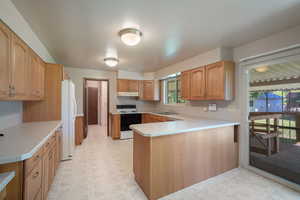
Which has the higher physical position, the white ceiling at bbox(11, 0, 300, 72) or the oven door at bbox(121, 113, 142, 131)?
the white ceiling at bbox(11, 0, 300, 72)

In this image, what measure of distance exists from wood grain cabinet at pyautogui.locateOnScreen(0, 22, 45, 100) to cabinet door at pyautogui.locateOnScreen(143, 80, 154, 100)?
332cm

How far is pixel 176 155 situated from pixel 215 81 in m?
1.70

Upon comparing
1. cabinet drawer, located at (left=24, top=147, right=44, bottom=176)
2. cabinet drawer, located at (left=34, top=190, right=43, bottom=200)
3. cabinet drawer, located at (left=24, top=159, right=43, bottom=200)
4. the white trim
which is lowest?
cabinet drawer, located at (left=34, top=190, right=43, bottom=200)

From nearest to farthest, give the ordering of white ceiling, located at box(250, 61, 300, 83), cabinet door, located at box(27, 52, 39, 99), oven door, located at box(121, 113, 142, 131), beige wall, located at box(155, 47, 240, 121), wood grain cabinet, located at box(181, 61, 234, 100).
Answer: cabinet door, located at box(27, 52, 39, 99) → white ceiling, located at box(250, 61, 300, 83) → wood grain cabinet, located at box(181, 61, 234, 100) → beige wall, located at box(155, 47, 240, 121) → oven door, located at box(121, 113, 142, 131)

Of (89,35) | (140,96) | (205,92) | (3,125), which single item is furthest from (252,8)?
(140,96)

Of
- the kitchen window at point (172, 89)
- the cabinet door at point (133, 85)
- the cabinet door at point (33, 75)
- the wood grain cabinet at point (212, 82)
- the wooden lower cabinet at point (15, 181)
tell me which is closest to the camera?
the wooden lower cabinet at point (15, 181)

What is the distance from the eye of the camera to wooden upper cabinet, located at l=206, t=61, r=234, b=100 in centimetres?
256

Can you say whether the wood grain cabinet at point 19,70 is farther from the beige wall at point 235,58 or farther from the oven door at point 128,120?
the beige wall at point 235,58

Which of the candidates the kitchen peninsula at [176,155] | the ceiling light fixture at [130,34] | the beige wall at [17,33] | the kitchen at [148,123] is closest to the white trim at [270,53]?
the kitchen at [148,123]

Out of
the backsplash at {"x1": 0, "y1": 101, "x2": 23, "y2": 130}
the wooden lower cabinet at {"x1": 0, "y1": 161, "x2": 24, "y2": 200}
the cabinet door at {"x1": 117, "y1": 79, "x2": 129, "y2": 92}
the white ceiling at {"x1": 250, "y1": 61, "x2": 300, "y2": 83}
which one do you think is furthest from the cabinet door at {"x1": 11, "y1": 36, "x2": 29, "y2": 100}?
the white ceiling at {"x1": 250, "y1": 61, "x2": 300, "y2": 83}

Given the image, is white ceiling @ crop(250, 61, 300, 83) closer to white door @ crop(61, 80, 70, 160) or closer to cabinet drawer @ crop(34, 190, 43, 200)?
cabinet drawer @ crop(34, 190, 43, 200)

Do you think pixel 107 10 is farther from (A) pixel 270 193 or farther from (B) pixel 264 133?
(B) pixel 264 133

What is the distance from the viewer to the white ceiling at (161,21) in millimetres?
1513

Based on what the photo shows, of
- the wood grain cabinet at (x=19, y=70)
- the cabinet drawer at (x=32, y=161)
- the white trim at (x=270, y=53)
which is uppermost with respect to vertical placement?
the white trim at (x=270, y=53)
